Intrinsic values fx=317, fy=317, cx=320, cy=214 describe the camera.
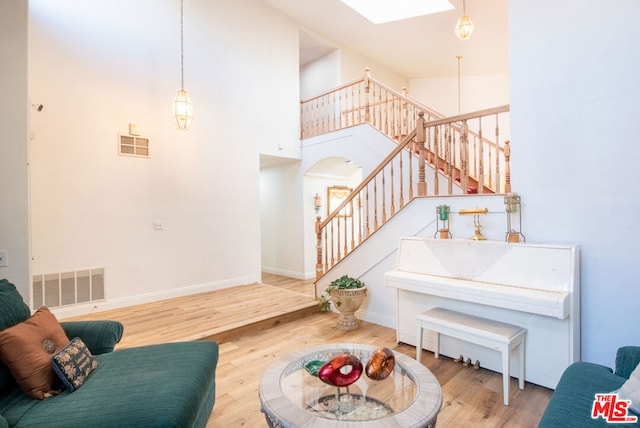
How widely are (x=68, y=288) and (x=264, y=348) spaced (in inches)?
94.9

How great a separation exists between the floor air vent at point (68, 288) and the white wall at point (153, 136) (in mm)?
94

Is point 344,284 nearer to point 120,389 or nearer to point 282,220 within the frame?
point 120,389

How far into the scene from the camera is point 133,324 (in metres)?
3.40

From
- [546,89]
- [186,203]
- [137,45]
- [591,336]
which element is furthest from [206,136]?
[591,336]

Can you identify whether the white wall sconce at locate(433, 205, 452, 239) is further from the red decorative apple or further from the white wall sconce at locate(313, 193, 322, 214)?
the white wall sconce at locate(313, 193, 322, 214)

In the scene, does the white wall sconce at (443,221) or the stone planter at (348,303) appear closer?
the white wall sconce at (443,221)

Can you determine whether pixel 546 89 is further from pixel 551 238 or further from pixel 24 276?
pixel 24 276

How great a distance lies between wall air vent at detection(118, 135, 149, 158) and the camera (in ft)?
13.0

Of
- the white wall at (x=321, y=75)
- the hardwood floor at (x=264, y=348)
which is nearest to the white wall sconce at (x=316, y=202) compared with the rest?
the hardwood floor at (x=264, y=348)

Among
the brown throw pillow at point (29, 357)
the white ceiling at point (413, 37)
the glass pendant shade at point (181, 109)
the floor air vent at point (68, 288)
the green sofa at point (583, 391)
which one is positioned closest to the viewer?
the green sofa at point (583, 391)

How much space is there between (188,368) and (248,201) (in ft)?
12.1

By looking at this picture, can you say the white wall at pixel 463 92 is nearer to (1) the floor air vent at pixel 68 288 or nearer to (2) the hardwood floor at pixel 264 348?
(2) the hardwood floor at pixel 264 348

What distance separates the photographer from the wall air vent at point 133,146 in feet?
13.0

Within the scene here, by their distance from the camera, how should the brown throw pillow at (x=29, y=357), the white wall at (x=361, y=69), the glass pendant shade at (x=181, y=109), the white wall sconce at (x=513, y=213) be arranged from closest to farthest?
the brown throw pillow at (x=29, y=357)
the white wall sconce at (x=513, y=213)
the glass pendant shade at (x=181, y=109)
the white wall at (x=361, y=69)
